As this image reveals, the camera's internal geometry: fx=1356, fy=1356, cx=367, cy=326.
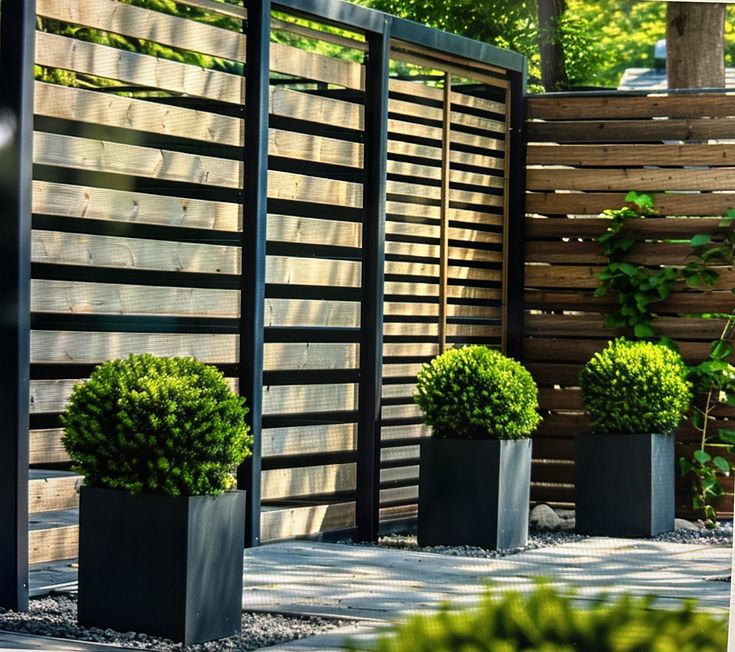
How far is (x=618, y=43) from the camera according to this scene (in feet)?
46.3

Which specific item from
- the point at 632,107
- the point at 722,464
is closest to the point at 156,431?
the point at 722,464

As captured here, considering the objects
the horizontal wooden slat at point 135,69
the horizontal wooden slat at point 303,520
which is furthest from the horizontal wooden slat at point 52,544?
the horizontal wooden slat at point 135,69

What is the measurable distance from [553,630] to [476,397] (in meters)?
3.46

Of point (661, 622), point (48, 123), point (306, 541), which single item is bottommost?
point (306, 541)

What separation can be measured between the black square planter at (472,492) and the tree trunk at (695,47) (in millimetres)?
3140

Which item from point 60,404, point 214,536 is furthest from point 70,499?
point 214,536

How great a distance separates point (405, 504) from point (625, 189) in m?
1.92

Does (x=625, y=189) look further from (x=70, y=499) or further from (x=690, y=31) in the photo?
(x=70, y=499)

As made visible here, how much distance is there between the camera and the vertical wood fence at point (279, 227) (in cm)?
412

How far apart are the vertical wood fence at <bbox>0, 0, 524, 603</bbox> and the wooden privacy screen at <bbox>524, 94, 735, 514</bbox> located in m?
0.16

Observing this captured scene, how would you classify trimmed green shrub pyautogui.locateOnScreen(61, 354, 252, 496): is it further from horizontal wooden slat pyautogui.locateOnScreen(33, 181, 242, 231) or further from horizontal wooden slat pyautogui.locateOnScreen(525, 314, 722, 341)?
horizontal wooden slat pyautogui.locateOnScreen(525, 314, 722, 341)

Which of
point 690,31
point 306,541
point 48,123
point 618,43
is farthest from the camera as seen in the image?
point 618,43

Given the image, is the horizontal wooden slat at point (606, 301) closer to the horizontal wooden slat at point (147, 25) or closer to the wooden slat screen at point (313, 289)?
the wooden slat screen at point (313, 289)

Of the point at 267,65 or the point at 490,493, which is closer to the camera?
the point at 267,65
